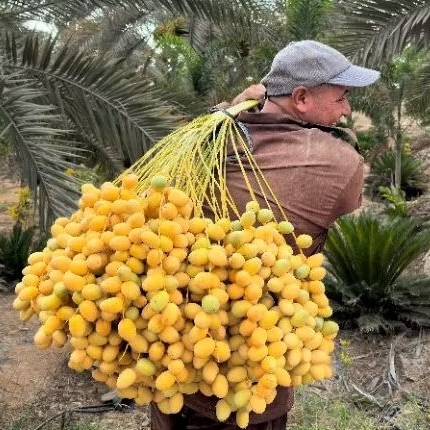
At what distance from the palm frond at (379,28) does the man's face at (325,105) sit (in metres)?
3.78

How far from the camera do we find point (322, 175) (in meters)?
1.53

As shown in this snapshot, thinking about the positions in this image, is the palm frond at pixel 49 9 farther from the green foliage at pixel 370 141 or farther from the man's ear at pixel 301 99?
the green foliage at pixel 370 141

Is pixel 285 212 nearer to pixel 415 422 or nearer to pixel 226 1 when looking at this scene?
pixel 415 422

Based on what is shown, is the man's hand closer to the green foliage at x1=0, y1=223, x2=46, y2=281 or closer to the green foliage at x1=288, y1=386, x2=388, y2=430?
the green foliage at x1=288, y1=386, x2=388, y2=430

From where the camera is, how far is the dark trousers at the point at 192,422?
1782 mm

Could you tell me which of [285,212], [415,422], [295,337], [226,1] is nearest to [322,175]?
[285,212]

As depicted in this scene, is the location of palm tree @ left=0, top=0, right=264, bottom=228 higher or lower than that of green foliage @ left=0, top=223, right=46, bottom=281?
higher

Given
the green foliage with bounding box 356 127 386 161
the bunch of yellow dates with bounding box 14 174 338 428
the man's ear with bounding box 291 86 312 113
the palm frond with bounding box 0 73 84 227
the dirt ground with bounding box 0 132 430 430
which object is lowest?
the green foliage with bounding box 356 127 386 161

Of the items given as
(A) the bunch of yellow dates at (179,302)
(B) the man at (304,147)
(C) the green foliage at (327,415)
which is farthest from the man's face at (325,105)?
(C) the green foliage at (327,415)

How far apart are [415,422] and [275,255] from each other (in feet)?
8.02

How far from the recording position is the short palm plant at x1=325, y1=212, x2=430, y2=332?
15.3 feet

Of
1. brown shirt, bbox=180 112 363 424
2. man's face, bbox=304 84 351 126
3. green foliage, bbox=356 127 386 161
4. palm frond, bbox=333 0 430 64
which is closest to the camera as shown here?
brown shirt, bbox=180 112 363 424

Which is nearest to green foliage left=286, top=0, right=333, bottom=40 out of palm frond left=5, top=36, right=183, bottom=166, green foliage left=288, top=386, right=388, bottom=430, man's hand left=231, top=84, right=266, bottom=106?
palm frond left=5, top=36, right=183, bottom=166

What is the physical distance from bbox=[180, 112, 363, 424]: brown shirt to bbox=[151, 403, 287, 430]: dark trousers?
0.58m
